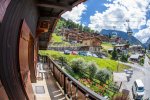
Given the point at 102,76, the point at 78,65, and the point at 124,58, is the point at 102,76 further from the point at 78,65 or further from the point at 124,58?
the point at 124,58

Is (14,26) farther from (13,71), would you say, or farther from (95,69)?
(95,69)

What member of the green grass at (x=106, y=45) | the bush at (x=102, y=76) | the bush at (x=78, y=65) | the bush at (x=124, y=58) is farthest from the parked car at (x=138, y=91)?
the green grass at (x=106, y=45)

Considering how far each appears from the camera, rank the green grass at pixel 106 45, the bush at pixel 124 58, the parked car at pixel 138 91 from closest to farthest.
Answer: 1. the parked car at pixel 138 91
2. the bush at pixel 124 58
3. the green grass at pixel 106 45

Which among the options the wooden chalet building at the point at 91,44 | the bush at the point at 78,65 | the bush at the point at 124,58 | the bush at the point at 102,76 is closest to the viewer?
A: the bush at the point at 78,65

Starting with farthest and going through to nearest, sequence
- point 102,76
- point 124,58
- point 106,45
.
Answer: point 106,45 < point 124,58 < point 102,76

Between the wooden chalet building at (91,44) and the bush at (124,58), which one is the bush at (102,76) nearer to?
the wooden chalet building at (91,44)

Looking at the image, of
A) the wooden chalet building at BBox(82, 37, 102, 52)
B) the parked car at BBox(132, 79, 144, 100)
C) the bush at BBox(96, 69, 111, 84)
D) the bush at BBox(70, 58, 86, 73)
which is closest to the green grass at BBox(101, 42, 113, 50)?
the wooden chalet building at BBox(82, 37, 102, 52)

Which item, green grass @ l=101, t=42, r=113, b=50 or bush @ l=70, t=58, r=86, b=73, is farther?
green grass @ l=101, t=42, r=113, b=50

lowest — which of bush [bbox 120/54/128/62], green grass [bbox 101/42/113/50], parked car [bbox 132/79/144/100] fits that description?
parked car [bbox 132/79/144/100]

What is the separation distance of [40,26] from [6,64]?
6.33m

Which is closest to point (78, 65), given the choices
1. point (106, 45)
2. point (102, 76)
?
point (102, 76)

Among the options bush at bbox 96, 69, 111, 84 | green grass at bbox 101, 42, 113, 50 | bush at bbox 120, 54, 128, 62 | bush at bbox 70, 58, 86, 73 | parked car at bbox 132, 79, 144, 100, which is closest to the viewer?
parked car at bbox 132, 79, 144, 100

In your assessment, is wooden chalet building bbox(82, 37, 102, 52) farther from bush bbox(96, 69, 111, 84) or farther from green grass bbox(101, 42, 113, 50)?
bush bbox(96, 69, 111, 84)

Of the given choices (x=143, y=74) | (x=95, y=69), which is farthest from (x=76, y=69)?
(x=143, y=74)
